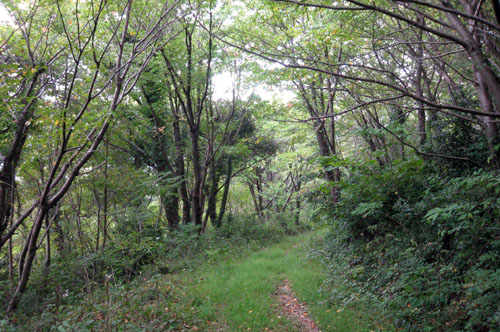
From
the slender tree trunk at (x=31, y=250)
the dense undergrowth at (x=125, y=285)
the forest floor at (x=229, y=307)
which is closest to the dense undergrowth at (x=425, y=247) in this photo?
the forest floor at (x=229, y=307)

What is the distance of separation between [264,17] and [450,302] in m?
8.40

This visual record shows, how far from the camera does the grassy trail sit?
5195mm

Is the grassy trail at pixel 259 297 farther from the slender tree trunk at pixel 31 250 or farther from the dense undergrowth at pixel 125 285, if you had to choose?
the slender tree trunk at pixel 31 250

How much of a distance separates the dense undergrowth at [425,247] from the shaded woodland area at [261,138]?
33 mm

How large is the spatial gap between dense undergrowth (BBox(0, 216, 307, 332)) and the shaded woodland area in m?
0.09

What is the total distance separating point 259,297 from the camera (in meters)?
6.72

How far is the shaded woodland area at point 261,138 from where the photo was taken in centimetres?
443

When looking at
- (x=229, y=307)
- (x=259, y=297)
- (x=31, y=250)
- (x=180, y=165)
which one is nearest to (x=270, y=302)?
(x=259, y=297)

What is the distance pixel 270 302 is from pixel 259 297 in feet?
1.18

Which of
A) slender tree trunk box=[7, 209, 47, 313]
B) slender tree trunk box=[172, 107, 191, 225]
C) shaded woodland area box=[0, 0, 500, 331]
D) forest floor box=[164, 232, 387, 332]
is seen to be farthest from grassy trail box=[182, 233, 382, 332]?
slender tree trunk box=[172, 107, 191, 225]

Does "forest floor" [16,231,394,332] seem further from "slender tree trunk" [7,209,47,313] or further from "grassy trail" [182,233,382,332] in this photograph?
"slender tree trunk" [7,209,47,313]

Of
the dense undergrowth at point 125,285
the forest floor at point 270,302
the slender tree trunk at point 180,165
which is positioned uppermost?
the slender tree trunk at point 180,165

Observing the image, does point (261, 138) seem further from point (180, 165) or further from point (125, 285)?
point (180, 165)

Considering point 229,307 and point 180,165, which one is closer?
point 229,307
